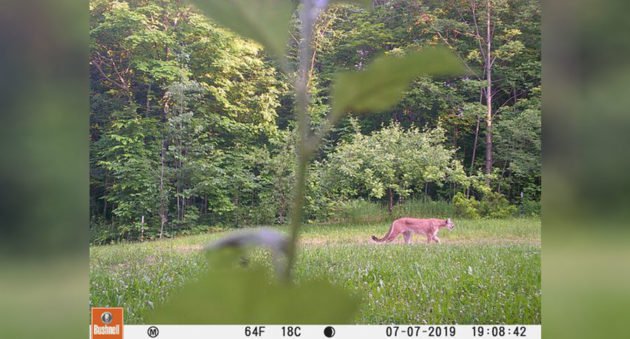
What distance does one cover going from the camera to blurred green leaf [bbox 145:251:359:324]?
7 cm

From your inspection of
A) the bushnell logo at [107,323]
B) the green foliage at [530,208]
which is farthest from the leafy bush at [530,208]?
the bushnell logo at [107,323]

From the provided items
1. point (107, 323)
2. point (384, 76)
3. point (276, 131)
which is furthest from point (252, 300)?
point (107, 323)

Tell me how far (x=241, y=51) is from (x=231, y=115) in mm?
109

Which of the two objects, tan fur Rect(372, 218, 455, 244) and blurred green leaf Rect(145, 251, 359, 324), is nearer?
blurred green leaf Rect(145, 251, 359, 324)

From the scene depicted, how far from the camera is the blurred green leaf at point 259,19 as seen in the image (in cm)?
10

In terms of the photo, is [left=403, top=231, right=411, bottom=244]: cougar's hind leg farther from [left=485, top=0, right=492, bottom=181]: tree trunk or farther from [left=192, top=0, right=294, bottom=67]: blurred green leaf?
[left=192, top=0, right=294, bottom=67]: blurred green leaf

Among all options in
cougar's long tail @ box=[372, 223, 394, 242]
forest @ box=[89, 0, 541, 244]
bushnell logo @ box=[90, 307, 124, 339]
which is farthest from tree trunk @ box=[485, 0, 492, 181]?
bushnell logo @ box=[90, 307, 124, 339]

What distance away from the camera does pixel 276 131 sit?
0.40 metres

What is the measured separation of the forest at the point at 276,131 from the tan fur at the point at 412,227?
0.05 ft

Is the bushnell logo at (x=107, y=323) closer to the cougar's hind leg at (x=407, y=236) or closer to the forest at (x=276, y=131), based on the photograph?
the forest at (x=276, y=131)

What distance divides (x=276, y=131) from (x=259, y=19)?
11.8 inches

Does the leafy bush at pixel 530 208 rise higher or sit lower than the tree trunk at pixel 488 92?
lower
